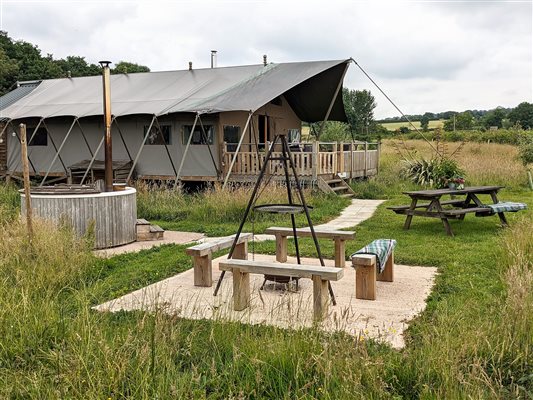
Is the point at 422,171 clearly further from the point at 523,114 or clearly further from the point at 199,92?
the point at 523,114

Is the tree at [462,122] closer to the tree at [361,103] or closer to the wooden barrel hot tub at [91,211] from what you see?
the tree at [361,103]

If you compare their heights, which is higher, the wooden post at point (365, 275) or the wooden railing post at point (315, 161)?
the wooden railing post at point (315, 161)

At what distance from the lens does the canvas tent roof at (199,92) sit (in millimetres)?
16047

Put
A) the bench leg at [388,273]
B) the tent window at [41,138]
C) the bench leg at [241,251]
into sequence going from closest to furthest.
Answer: the bench leg at [388,273] < the bench leg at [241,251] < the tent window at [41,138]

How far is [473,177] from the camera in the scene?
17047 millimetres

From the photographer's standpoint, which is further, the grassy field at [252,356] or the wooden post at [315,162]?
the wooden post at [315,162]

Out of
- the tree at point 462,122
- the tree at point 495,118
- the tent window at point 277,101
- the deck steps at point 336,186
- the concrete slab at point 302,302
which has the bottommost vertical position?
the concrete slab at point 302,302

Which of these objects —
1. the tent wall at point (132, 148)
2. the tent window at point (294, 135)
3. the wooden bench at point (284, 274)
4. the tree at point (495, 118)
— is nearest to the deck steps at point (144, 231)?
the wooden bench at point (284, 274)

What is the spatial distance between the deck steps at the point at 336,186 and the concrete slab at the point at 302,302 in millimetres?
8195

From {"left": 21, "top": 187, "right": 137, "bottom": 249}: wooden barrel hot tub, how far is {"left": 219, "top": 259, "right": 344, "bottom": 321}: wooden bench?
411 cm

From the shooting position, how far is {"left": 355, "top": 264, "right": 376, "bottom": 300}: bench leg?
557 centimetres

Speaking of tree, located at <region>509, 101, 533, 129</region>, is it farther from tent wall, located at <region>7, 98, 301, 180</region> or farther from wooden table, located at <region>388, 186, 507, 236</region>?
wooden table, located at <region>388, 186, 507, 236</region>

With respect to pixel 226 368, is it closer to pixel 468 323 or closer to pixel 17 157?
pixel 468 323

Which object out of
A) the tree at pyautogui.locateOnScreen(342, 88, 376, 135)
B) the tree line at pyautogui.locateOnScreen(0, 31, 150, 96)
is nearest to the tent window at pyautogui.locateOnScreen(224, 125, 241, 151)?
the tree line at pyautogui.locateOnScreen(0, 31, 150, 96)
